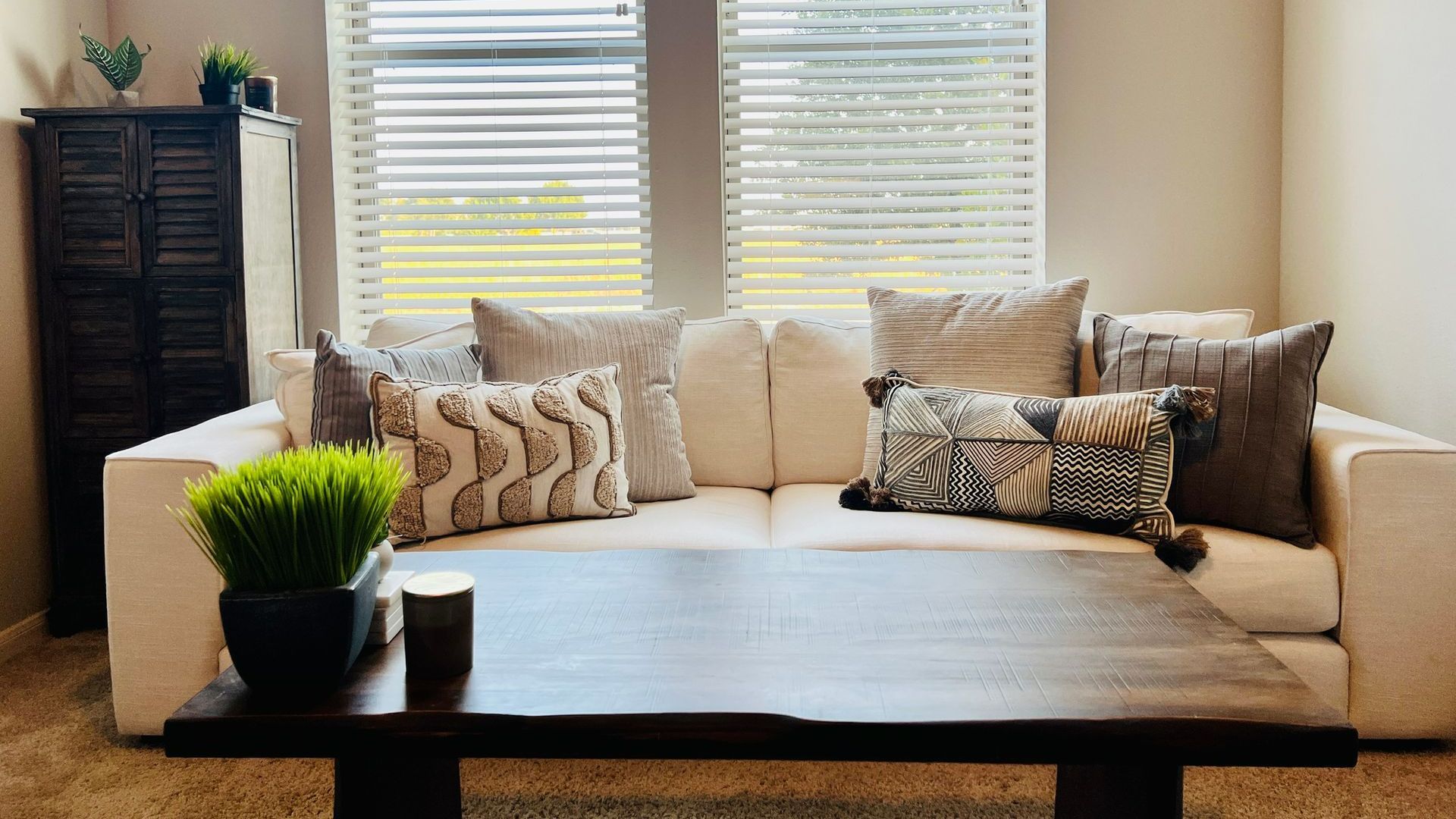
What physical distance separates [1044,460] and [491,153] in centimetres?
205

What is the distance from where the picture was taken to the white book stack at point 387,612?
4.46 ft

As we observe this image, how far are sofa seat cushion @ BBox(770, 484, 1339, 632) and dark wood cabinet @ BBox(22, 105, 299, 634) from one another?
67.7 inches

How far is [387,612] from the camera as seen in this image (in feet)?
4.50

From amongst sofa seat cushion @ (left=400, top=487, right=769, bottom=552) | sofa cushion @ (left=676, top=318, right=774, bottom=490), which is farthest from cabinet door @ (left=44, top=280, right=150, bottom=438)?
sofa cushion @ (left=676, top=318, right=774, bottom=490)

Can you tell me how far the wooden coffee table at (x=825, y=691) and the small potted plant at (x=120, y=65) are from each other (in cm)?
228

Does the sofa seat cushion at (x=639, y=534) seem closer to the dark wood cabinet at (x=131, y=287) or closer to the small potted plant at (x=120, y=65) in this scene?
the dark wood cabinet at (x=131, y=287)

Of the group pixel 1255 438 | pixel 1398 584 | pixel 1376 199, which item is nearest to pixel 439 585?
pixel 1255 438

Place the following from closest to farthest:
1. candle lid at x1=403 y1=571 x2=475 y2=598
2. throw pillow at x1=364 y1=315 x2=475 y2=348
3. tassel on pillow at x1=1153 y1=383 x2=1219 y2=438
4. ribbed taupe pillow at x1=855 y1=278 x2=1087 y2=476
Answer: candle lid at x1=403 y1=571 x2=475 y2=598 → tassel on pillow at x1=1153 y1=383 x2=1219 y2=438 → ribbed taupe pillow at x1=855 y1=278 x2=1087 y2=476 → throw pillow at x1=364 y1=315 x2=475 y2=348

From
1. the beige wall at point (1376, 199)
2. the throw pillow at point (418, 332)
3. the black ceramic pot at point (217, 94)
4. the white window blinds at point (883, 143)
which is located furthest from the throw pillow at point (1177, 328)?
the black ceramic pot at point (217, 94)

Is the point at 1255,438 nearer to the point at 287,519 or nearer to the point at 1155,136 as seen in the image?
the point at 1155,136

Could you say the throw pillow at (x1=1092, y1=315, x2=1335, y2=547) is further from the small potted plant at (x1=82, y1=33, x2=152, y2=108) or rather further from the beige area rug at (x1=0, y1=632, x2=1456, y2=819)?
the small potted plant at (x1=82, y1=33, x2=152, y2=108)

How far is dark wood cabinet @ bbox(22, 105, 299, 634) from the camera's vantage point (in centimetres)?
289

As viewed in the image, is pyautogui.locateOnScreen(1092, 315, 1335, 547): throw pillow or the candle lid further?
pyautogui.locateOnScreen(1092, 315, 1335, 547): throw pillow

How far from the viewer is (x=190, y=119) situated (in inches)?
113
